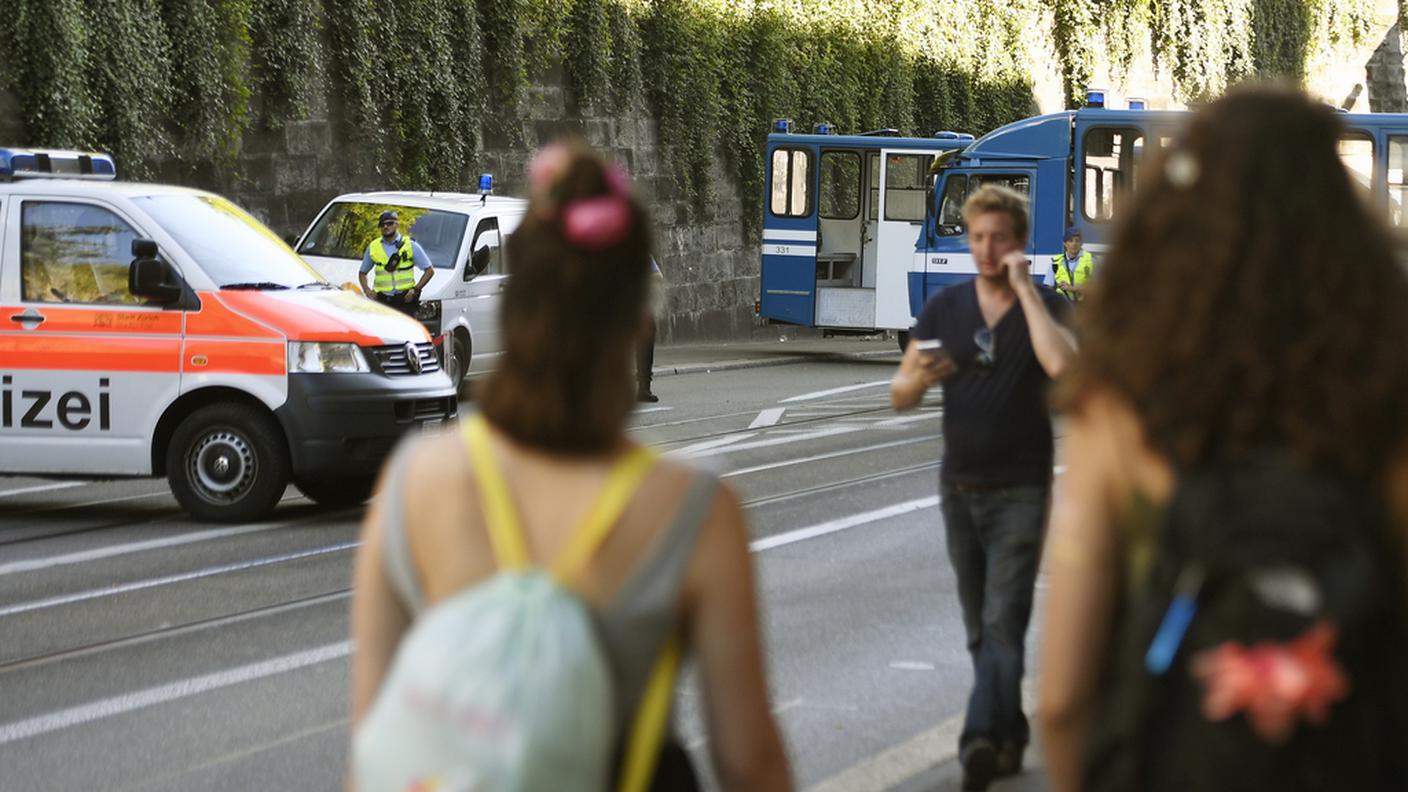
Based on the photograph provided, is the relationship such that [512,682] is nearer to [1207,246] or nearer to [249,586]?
[1207,246]

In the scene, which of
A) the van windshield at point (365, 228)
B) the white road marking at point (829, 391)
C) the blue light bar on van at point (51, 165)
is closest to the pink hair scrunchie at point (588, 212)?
the blue light bar on van at point (51, 165)

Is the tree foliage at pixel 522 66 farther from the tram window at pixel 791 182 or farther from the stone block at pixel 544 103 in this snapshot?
the tram window at pixel 791 182

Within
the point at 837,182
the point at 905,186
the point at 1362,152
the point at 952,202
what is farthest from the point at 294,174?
the point at 1362,152

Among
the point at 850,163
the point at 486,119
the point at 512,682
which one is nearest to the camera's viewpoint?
the point at 512,682

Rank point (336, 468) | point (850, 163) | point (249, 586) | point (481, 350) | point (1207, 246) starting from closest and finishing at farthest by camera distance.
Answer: point (1207, 246) → point (249, 586) → point (336, 468) → point (481, 350) → point (850, 163)

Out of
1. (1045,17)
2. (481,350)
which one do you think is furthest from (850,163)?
(1045,17)

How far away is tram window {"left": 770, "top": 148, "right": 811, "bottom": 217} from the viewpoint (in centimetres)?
2992

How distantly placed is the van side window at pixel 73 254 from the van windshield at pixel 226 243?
10.9 inches

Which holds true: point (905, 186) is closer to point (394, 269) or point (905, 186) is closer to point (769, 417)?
point (769, 417)

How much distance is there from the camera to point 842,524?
40.2 ft

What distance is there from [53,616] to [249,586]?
100 cm

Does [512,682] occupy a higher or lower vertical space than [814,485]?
higher

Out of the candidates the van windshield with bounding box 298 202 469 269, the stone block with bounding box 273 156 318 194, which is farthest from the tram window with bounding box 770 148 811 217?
the van windshield with bounding box 298 202 469 269

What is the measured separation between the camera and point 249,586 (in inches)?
395
